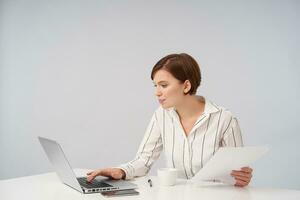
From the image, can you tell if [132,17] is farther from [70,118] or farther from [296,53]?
[296,53]

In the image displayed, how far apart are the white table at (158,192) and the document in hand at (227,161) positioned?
0.16 feet

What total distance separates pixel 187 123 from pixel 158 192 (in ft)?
2.07

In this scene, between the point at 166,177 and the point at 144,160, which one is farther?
the point at 144,160

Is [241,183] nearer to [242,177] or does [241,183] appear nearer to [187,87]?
[242,177]

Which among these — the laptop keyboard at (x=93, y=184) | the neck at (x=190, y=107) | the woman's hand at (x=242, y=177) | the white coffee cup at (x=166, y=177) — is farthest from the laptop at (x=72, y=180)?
the neck at (x=190, y=107)

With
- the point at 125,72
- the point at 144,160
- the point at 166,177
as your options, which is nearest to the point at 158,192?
the point at 166,177

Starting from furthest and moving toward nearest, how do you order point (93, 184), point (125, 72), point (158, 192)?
point (125, 72), point (93, 184), point (158, 192)

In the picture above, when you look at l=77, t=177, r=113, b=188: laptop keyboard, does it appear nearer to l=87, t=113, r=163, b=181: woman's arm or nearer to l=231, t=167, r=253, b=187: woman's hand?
l=87, t=113, r=163, b=181: woman's arm

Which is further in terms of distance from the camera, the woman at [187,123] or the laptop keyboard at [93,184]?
the woman at [187,123]

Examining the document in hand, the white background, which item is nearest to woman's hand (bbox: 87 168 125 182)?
the document in hand

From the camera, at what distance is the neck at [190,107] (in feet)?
7.06

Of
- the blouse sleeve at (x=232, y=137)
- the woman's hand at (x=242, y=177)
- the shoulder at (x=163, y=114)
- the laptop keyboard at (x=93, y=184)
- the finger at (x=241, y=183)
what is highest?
the shoulder at (x=163, y=114)

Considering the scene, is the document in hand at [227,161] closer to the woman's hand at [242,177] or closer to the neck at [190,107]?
the woman's hand at [242,177]

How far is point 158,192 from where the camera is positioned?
1.59 metres
